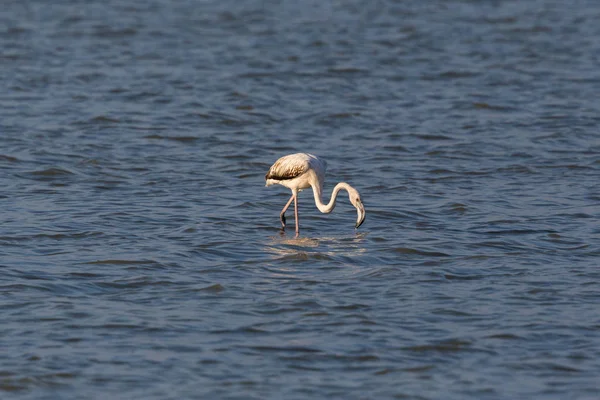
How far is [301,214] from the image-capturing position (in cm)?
1428

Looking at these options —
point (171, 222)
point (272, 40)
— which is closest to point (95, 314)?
point (171, 222)

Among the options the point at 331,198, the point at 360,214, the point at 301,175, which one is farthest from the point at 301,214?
the point at 360,214

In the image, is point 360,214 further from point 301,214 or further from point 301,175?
point 301,214

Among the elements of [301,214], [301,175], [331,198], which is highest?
[301,175]

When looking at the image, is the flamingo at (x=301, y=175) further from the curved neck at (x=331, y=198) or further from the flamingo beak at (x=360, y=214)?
the flamingo beak at (x=360, y=214)

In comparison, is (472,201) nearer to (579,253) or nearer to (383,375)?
(579,253)

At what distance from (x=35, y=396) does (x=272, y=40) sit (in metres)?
19.3

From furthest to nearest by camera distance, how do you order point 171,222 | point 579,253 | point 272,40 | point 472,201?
point 272,40
point 472,201
point 171,222
point 579,253

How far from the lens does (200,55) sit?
24.9 meters

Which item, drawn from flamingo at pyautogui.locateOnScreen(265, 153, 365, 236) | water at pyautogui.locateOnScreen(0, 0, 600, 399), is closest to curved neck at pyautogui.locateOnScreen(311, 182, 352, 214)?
flamingo at pyautogui.locateOnScreen(265, 153, 365, 236)

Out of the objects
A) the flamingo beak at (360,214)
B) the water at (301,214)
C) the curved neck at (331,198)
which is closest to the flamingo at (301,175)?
the curved neck at (331,198)

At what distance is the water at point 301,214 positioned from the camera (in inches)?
342

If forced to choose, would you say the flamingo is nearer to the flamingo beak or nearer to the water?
the water

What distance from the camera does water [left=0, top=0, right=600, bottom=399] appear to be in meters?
8.69
